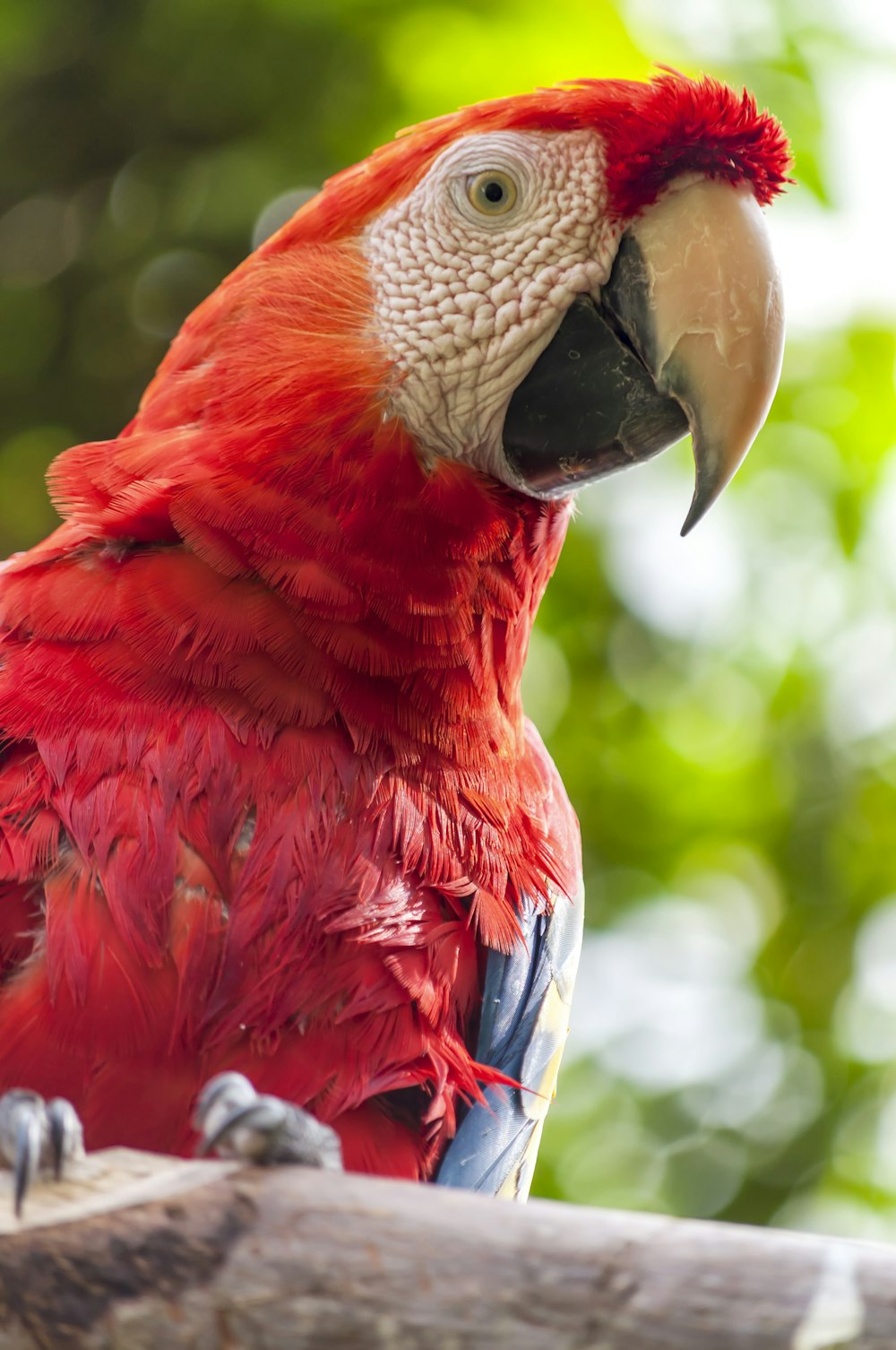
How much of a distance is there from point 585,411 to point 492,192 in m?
0.24

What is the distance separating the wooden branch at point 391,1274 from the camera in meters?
0.70

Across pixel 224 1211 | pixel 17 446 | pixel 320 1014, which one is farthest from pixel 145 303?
pixel 224 1211

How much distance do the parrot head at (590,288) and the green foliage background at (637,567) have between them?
960 mm

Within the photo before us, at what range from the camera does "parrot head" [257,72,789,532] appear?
1272 millimetres

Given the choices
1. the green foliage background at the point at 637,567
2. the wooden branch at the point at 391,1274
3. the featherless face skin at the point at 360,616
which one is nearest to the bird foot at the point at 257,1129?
the wooden branch at the point at 391,1274

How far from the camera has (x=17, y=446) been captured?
7.97ft

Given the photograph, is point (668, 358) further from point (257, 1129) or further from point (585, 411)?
point (257, 1129)

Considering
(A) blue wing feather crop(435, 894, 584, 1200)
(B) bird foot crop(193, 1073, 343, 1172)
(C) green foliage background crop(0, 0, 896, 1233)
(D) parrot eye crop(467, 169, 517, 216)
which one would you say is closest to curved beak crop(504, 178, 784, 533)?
(D) parrot eye crop(467, 169, 517, 216)

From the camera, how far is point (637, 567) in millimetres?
2422

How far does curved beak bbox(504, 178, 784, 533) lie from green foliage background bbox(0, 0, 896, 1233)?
3.39ft

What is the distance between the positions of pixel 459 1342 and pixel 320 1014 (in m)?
0.47

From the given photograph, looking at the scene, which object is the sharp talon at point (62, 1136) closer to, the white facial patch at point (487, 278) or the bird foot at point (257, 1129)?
the bird foot at point (257, 1129)

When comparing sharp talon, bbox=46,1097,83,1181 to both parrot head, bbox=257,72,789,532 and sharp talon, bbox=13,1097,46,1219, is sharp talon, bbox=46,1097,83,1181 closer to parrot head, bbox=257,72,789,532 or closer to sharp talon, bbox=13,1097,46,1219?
sharp talon, bbox=13,1097,46,1219

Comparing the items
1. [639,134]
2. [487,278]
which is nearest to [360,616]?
[487,278]
